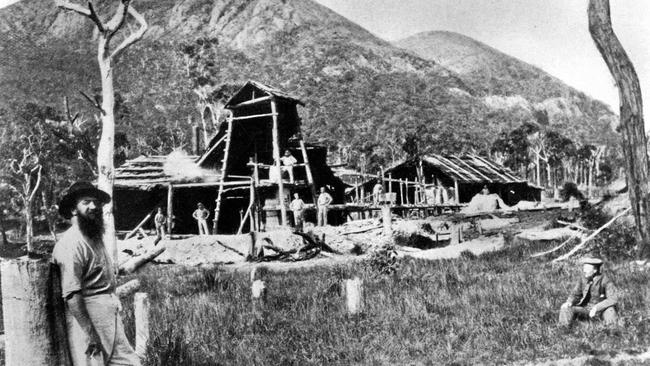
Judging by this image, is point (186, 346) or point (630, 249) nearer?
point (186, 346)

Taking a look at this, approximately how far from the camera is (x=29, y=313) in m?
2.61

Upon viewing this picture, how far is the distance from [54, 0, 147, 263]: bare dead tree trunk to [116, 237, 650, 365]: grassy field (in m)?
3.44

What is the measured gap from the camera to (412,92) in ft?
301

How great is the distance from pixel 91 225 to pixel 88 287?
47 cm

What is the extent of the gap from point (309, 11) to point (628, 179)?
425 ft

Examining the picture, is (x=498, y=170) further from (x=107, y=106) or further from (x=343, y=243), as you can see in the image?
(x=107, y=106)

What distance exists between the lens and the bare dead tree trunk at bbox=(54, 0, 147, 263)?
42.1 ft

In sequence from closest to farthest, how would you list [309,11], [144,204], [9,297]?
[9,297] → [144,204] → [309,11]

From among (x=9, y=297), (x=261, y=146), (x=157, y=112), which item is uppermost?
(x=157, y=112)

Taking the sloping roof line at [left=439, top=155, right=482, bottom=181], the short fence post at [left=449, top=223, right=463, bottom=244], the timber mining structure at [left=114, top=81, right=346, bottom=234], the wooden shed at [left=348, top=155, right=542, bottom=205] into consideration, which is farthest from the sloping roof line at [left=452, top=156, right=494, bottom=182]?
the short fence post at [left=449, top=223, right=463, bottom=244]

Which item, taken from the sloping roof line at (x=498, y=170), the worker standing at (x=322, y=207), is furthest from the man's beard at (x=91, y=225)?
the sloping roof line at (x=498, y=170)

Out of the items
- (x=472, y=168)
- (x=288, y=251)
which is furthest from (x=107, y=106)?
(x=472, y=168)

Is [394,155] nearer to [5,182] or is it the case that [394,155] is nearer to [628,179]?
[5,182]

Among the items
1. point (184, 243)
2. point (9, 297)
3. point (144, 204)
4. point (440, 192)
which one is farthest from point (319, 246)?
point (440, 192)
